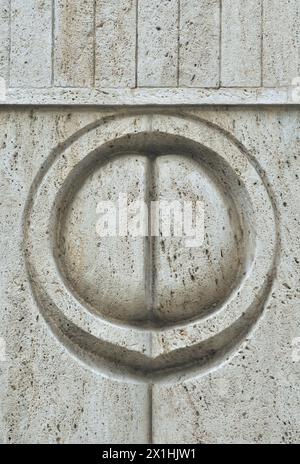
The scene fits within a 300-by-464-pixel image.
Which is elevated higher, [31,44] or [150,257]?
[31,44]

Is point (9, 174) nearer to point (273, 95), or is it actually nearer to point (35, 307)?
point (35, 307)

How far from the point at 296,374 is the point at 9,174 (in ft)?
2.24

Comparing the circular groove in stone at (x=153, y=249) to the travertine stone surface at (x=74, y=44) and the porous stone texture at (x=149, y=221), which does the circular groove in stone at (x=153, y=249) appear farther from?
the travertine stone surface at (x=74, y=44)

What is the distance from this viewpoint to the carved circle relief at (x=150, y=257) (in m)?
1.83

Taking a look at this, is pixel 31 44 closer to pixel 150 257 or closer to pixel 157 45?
pixel 157 45

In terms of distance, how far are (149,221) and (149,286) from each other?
127 mm

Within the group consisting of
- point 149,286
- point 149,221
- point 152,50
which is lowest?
point 149,286

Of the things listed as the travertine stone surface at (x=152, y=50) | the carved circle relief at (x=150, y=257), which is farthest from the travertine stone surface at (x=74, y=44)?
the carved circle relief at (x=150, y=257)

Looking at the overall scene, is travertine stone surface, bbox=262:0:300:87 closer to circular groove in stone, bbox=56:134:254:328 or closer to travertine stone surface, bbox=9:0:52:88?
circular groove in stone, bbox=56:134:254:328

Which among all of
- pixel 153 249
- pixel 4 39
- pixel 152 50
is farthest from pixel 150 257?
pixel 4 39

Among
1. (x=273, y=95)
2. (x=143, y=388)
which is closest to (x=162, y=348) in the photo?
(x=143, y=388)

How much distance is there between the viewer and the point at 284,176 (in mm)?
1834

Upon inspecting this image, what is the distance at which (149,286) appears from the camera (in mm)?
1841

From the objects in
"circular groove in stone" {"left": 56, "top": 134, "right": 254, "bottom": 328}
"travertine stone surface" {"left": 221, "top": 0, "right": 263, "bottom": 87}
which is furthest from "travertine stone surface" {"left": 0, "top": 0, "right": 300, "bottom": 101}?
"circular groove in stone" {"left": 56, "top": 134, "right": 254, "bottom": 328}
